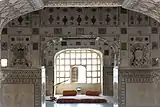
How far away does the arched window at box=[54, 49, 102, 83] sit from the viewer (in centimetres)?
2316

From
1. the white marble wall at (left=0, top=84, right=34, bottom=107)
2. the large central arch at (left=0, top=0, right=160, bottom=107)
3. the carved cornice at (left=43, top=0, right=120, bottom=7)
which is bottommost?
the white marble wall at (left=0, top=84, right=34, bottom=107)

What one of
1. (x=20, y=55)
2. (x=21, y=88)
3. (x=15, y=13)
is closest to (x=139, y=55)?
(x=20, y=55)

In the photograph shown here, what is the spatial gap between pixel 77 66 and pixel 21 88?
1023 cm

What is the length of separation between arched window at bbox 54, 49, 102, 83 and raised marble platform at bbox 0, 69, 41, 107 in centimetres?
965

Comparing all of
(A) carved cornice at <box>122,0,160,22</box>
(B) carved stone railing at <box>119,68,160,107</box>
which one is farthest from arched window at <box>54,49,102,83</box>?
(A) carved cornice at <box>122,0,160,22</box>

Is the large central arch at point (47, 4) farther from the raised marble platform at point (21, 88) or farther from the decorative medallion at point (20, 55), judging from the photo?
the raised marble platform at point (21, 88)

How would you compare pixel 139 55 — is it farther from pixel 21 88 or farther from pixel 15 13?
pixel 15 13

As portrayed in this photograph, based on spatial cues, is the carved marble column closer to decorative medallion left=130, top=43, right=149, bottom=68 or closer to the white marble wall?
the white marble wall

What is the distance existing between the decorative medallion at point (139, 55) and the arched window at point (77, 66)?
9.53m

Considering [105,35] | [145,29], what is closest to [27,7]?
[105,35]

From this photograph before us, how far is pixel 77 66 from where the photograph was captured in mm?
23578

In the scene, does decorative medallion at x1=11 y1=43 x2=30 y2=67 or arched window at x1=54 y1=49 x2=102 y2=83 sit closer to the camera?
decorative medallion at x1=11 y1=43 x2=30 y2=67

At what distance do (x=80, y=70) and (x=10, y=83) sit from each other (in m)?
10.3

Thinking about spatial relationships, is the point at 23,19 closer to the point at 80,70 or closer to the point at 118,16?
the point at 118,16
